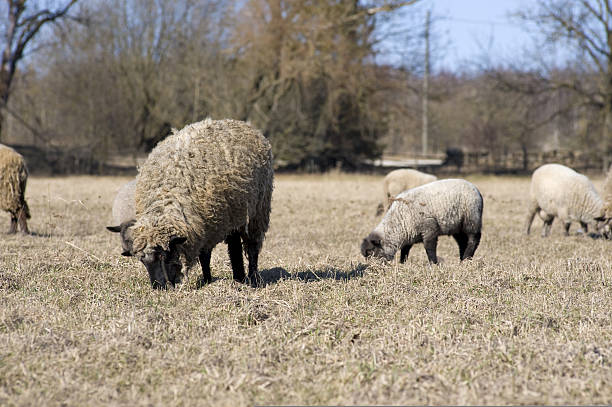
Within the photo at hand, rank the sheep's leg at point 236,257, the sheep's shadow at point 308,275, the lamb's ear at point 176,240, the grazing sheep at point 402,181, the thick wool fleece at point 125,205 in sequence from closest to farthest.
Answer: the lamb's ear at point 176,240 < the sheep's leg at point 236,257 < the sheep's shadow at point 308,275 < the thick wool fleece at point 125,205 < the grazing sheep at point 402,181

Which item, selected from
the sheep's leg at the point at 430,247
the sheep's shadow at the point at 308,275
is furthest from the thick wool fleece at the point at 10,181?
the sheep's leg at the point at 430,247

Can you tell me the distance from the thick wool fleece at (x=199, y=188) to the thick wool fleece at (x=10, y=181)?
5.18 metres

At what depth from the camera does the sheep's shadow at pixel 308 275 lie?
658 cm

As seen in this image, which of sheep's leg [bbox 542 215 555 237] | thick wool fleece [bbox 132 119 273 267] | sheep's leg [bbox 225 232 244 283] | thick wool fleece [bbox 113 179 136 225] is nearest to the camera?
thick wool fleece [bbox 132 119 273 267]

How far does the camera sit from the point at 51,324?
15.1 ft

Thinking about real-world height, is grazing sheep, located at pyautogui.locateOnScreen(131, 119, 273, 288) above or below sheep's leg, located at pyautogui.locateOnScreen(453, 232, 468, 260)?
above

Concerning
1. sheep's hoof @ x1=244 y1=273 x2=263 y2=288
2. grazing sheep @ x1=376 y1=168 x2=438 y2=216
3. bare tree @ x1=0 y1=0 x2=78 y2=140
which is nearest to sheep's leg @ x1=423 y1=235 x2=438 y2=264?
sheep's hoof @ x1=244 y1=273 x2=263 y2=288

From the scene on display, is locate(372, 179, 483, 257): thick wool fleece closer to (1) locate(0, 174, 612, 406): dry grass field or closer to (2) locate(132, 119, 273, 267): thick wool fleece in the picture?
(1) locate(0, 174, 612, 406): dry grass field

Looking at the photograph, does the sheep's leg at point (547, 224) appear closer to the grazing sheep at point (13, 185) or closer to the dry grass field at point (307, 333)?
the dry grass field at point (307, 333)

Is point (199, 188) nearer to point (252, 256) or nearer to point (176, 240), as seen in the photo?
point (176, 240)

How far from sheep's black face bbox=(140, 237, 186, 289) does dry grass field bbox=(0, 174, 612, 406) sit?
128 millimetres

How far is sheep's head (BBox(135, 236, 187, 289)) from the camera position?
544cm

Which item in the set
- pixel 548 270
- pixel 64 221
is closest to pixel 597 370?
pixel 548 270

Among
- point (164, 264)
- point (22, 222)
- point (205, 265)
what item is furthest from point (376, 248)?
point (22, 222)
